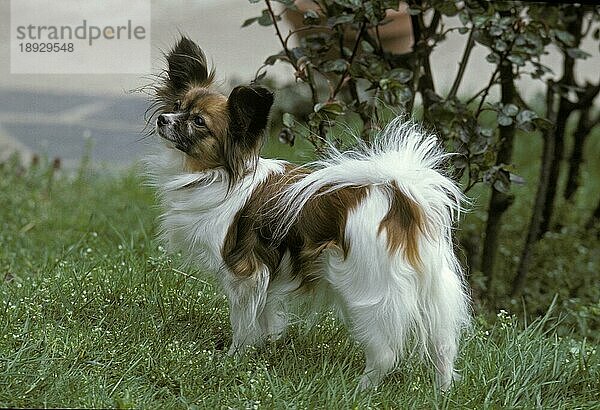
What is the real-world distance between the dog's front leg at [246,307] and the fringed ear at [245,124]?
41cm

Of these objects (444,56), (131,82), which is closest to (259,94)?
(131,82)

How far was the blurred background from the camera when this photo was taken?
588 centimetres

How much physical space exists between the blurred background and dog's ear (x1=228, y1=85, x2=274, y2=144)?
1.88 metres

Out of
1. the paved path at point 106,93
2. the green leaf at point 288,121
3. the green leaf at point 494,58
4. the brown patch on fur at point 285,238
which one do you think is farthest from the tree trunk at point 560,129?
the brown patch on fur at point 285,238

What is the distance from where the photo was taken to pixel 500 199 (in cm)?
524

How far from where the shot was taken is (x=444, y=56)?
24.3 feet

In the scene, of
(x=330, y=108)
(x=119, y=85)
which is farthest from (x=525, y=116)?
(x=119, y=85)

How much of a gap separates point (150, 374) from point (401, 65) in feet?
7.36

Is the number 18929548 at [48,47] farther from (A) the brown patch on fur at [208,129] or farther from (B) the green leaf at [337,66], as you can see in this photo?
(A) the brown patch on fur at [208,129]

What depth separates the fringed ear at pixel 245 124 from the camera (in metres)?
3.36

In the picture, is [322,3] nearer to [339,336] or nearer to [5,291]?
[339,336]

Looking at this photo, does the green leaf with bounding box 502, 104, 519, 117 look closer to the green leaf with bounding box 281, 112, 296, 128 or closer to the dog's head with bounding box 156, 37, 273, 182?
the green leaf with bounding box 281, 112, 296, 128

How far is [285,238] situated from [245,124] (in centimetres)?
48

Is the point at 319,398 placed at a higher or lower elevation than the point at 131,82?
lower
